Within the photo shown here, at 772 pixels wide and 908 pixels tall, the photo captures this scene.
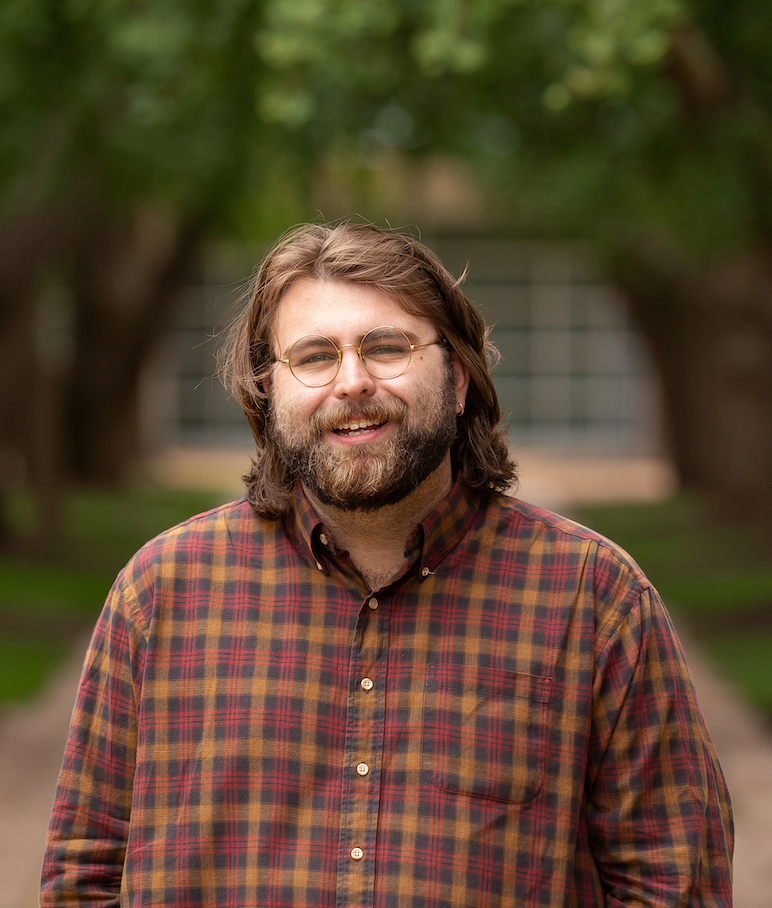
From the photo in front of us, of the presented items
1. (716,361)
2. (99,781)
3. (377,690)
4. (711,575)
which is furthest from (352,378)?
(716,361)

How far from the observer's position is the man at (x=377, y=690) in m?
2.00

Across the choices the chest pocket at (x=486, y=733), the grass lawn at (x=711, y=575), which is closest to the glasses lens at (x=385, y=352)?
the chest pocket at (x=486, y=733)

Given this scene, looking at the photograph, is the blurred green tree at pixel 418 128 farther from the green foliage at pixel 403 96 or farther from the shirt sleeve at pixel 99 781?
the shirt sleeve at pixel 99 781

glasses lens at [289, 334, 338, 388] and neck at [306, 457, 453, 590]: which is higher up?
glasses lens at [289, 334, 338, 388]

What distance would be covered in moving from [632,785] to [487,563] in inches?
18.0

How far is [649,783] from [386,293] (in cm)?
98

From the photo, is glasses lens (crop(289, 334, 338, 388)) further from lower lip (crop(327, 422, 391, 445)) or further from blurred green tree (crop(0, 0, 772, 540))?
blurred green tree (crop(0, 0, 772, 540))

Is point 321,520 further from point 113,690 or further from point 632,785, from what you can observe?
point 632,785

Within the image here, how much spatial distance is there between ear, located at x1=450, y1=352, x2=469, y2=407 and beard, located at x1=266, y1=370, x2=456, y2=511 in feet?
0.60

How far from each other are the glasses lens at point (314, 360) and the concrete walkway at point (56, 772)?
137cm

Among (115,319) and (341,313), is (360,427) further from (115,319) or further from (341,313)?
(115,319)

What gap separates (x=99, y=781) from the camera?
210cm

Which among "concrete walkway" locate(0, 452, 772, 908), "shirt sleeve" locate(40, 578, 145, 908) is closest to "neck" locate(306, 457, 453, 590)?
"shirt sleeve" locate(40, 578, 145, 908)

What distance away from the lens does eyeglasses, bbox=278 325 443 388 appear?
2.17 m
